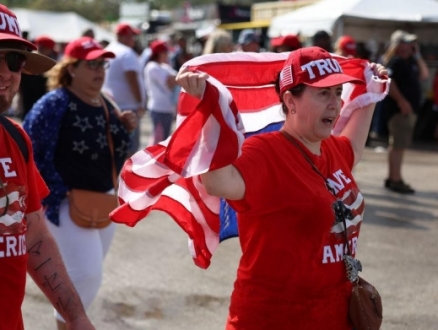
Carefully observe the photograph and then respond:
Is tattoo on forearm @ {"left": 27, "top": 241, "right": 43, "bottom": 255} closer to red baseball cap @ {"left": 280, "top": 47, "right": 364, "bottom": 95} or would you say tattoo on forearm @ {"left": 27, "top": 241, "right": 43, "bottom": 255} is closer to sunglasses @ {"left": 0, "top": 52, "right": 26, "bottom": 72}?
sunglasses @ {"left": 0, "top": 52, "right": 26, "bottom": 72}

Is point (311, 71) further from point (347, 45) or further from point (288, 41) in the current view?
point (347, 45)

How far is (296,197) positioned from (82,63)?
252 cm

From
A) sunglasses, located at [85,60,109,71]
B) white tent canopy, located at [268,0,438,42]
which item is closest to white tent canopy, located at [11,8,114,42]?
white tent canopy, located at [268,0,438,42]

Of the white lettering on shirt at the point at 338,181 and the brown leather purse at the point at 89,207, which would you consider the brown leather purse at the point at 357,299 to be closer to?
the white lettering on shirt at the point at 338,181

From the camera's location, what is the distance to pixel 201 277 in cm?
676

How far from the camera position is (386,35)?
17.5 metres

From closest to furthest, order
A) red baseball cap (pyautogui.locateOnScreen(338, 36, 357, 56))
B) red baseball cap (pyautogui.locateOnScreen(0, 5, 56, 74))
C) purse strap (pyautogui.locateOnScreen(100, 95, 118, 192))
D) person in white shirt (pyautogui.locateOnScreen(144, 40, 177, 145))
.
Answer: red baseball cap (pyautogui.locateOnScreen(0, 5, 56, 74)) < purse strap (pyautogui.locateOnScreen(100, 95, 118, 192)) < red baseball cap (pyautogui.locateOnScreen(338, 36, 357, 56)) < person in white shirt (pyautogui.locateOnScreen(144, 40, 177, 145))

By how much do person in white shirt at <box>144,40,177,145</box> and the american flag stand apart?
7.31 m

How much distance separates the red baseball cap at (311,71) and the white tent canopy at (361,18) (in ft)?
38.6

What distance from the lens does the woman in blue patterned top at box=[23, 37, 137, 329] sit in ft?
15.5

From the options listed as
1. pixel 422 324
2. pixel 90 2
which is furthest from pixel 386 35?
pixel 90 2

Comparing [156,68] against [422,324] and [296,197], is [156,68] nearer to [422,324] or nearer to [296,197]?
[422,324]

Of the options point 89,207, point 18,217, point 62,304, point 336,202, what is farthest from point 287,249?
point 89,207

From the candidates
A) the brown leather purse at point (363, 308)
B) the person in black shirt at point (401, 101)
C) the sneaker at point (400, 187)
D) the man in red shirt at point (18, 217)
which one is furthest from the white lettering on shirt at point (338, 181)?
the sneaker at point (400, 187)
